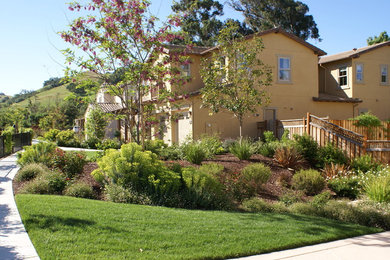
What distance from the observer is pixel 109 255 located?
478 cm

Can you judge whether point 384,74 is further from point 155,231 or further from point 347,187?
point 155,231

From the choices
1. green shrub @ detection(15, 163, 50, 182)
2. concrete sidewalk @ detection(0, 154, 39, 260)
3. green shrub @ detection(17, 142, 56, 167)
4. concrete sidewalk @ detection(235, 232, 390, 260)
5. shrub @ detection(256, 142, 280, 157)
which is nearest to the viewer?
concrete sidewalk @ detection(0, 154, 39, 260)

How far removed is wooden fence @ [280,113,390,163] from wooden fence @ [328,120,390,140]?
55 cm

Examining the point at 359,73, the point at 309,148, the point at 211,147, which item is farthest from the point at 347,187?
the point at 359,73

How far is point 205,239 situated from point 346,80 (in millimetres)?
21589

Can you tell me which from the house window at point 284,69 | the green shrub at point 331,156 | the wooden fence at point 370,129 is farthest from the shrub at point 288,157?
the house window at point 284,69

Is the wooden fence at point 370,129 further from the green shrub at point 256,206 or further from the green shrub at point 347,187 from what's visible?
the green shrub at point 256,206

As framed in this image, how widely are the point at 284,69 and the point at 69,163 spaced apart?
48.6 ft

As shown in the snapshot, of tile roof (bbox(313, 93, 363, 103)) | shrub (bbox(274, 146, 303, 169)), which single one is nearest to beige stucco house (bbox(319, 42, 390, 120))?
tile roof (bbox(313, 93, 363, 103))

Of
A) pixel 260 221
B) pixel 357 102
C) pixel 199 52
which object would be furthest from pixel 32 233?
pixel 357 102

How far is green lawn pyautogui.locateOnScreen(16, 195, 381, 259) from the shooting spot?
4996mm

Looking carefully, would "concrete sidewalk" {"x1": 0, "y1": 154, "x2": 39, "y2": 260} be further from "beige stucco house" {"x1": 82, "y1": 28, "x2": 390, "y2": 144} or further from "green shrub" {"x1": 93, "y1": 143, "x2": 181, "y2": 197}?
"beige stucco house" {"x1": 82, "y1": 28, "x2": 390, "y2": 144}

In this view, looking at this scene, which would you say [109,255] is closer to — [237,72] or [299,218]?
[299,218]

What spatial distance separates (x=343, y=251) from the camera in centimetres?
548
